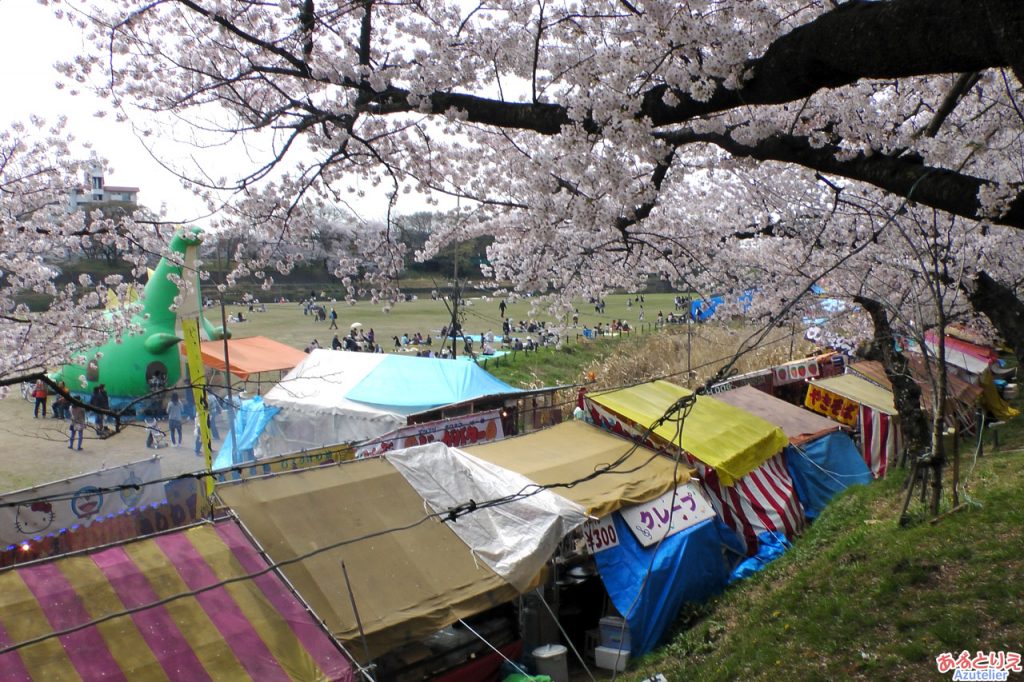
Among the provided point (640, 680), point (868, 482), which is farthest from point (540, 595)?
point (868, 482)

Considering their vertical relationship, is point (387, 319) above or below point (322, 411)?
below

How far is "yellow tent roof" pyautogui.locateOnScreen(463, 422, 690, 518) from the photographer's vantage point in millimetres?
8938

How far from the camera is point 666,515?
944 cm

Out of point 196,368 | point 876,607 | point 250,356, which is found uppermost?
point 196,368

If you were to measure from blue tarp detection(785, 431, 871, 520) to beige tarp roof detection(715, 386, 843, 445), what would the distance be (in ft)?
0.58

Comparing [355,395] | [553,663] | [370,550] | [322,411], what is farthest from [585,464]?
[322,411]

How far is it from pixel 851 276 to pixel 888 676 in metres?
7.50

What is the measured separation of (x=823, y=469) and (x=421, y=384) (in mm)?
7607

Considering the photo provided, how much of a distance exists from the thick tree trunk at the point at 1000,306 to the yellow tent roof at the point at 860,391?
7.63 meters

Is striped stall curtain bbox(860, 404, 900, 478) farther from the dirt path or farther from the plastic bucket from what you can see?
the dirt path

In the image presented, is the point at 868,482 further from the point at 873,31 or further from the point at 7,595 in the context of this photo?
the point at 7,595

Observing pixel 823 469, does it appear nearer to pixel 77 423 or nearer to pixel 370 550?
pixel 370 550

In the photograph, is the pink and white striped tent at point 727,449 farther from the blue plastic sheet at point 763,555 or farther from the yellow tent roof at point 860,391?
the yellow tent roof at point 860,391

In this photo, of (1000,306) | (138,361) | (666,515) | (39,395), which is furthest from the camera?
(138,361)
